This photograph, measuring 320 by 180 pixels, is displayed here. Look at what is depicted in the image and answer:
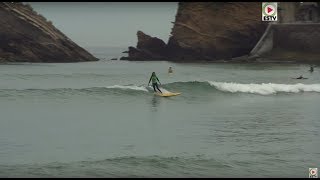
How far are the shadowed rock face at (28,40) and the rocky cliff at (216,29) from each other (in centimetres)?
1678

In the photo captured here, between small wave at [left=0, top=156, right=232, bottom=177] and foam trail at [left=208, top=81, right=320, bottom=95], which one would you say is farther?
foam trail at [left=208, top=81, right=320, bottom=95]

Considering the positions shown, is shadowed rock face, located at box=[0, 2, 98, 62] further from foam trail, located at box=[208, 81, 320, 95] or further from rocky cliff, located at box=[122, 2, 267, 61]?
foam trail, located at box=[208, 81, 320, 95]

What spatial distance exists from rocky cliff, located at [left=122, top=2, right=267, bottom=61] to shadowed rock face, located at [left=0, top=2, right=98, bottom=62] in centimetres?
1678

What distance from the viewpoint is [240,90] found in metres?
37.5

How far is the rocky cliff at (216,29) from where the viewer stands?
88.6 meters

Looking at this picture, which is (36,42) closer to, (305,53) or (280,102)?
(305,53)

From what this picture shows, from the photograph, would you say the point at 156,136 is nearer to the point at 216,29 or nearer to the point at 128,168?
the point at 128,168

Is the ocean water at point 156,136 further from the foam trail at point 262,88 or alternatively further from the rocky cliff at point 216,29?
the rocky cliff at point 216,29

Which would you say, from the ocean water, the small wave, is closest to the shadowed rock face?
the ocean water

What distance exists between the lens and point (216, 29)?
89.6 m

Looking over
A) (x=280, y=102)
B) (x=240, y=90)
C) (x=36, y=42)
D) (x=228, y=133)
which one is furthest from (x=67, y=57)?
(x=228, y=133)

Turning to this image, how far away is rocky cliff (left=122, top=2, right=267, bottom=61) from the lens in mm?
88625

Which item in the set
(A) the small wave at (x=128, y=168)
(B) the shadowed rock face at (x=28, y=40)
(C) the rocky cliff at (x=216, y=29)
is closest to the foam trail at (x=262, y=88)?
(A) the small wave at (x=128, y=168)

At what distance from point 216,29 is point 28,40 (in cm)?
2763
